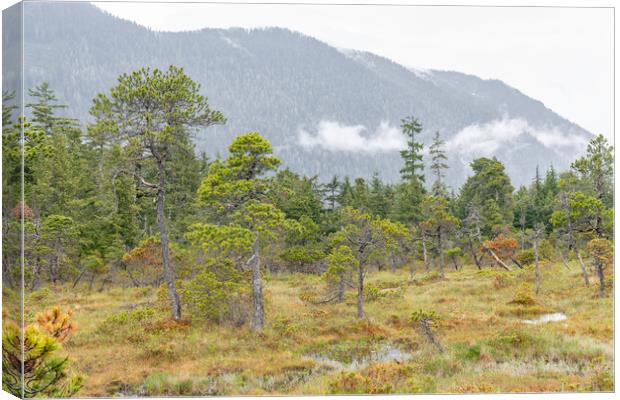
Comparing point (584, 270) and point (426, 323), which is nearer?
point (426, 323)

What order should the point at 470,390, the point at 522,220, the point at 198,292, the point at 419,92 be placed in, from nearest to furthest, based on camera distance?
the point at 470,390 < the point at 198,292 < the point at 419,92 < the point at 522,220

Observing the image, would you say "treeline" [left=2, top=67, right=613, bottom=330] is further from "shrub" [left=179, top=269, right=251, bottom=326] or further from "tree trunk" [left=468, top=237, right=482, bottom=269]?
"tree trunk" [left=468, top=237, right=482, bottom=269]

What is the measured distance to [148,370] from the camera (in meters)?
11.9

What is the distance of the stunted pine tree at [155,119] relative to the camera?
13.4m

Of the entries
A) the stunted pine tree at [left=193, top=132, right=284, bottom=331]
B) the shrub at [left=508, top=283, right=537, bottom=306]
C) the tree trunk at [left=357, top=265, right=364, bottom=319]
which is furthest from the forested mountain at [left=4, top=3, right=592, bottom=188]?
the shrub at [left=508, top=283, right=537, bottom=306]

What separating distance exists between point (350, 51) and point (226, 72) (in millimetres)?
3639

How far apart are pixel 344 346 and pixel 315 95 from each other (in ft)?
27.7

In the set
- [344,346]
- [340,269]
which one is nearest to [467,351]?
[344,346]

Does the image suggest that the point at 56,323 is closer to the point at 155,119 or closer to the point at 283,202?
the point at 155,119

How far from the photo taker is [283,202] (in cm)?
1427

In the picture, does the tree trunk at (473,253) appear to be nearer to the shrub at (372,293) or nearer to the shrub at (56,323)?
the shrub at (372,293)

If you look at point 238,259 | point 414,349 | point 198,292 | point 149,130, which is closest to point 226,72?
point 149,130

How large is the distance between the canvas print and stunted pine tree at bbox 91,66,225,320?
0.05 metres

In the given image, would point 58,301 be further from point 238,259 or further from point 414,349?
point 414,349
